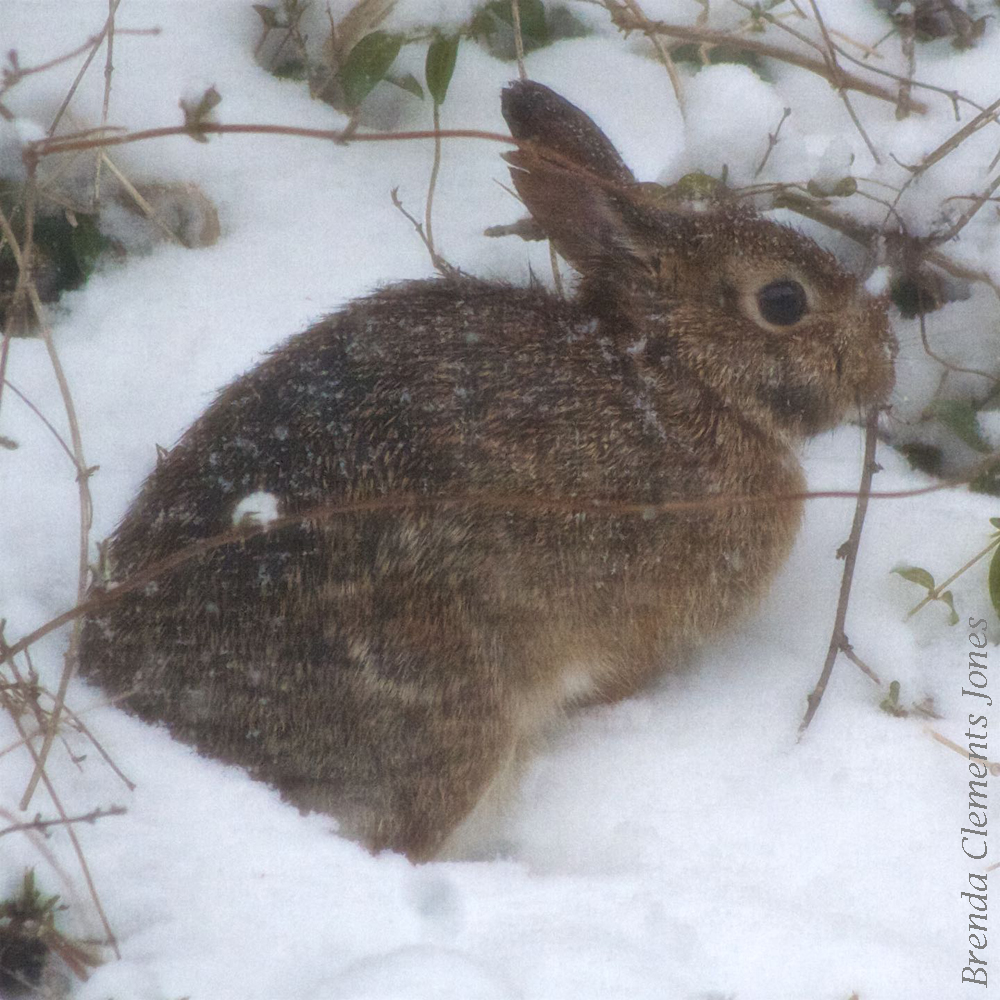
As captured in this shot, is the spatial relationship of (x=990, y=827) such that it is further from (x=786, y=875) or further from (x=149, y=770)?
(x=149, y=770)

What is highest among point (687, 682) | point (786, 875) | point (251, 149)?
point (251, 149)

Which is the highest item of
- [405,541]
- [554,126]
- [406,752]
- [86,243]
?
[554,126]

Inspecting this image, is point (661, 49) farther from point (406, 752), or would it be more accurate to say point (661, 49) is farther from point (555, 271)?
point (406, 752)

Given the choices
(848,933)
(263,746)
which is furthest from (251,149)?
(848,933)

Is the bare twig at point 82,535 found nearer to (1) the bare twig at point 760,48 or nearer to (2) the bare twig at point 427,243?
(2) the bare twig at point 427,243

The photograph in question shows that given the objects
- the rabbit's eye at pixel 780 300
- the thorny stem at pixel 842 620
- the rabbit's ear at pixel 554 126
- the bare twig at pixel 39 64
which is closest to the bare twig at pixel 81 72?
the bare twig at pixel 39 64

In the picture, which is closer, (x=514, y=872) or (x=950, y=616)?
(x=514, y=872)

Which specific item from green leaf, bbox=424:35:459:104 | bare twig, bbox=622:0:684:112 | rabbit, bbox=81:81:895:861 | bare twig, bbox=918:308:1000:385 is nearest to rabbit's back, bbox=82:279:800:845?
rabbit, bbox=81:81:895:861

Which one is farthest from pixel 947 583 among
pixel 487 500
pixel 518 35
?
pixel 518 35
